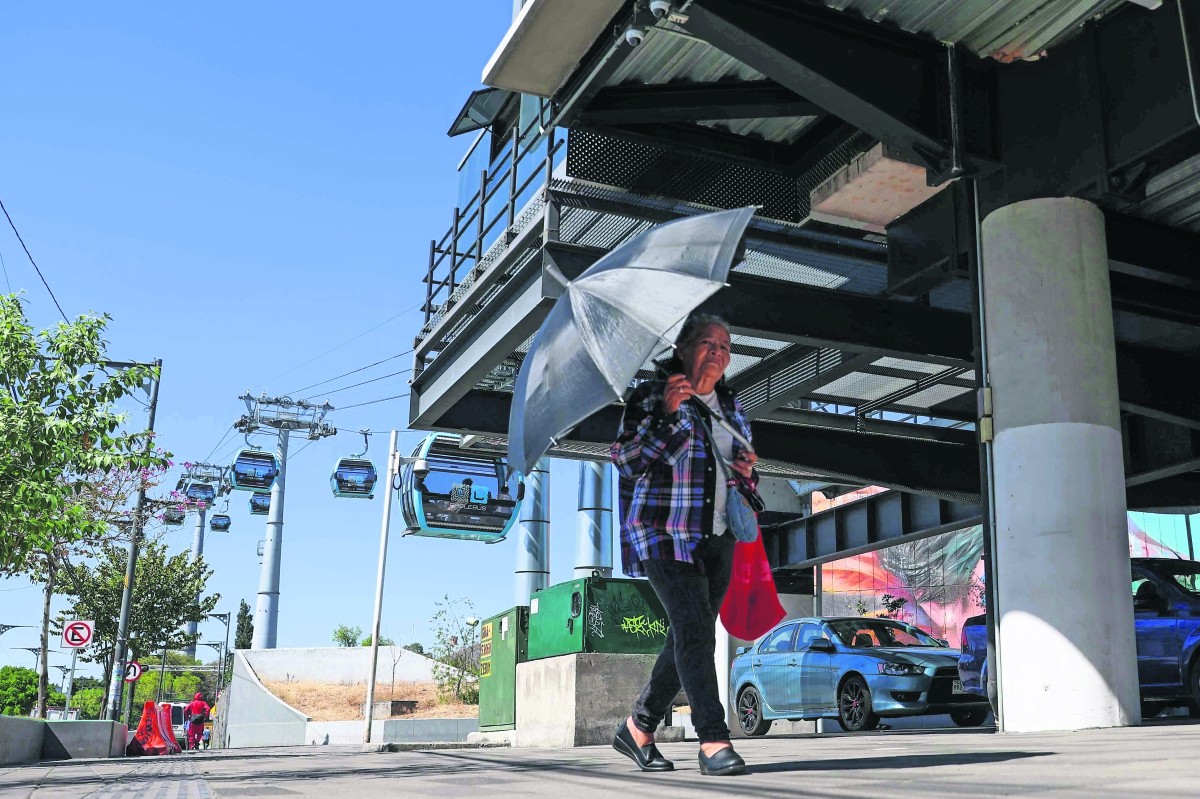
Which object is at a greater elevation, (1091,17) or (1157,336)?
(1091,17)

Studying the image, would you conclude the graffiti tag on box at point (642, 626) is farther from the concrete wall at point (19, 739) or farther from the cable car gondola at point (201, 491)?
the cable car gondola at point (201, 491)

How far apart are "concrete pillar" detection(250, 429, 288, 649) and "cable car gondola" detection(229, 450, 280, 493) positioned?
4.04ft

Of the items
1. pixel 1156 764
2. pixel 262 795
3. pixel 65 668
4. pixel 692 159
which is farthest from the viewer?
pixel 65 668

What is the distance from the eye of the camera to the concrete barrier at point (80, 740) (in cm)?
2094

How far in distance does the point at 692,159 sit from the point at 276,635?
7005cm

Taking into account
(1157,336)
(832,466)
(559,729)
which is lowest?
(559,729)

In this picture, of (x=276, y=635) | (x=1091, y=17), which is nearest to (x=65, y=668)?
(x=276, y=635)

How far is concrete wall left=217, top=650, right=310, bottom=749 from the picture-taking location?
5147cm

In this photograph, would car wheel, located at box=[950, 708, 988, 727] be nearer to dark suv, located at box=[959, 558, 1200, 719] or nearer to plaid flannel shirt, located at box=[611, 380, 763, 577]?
dark suv, located at box=[959, 558, 1200, 719]

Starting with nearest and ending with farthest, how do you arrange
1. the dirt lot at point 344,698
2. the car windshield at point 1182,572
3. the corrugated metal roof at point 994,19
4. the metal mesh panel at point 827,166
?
the corrugated metal roof at point 994,19 < the metal mesh panel at point 827,166 < the car windshield at point 1182,572 < the dirt lot at point 344,698

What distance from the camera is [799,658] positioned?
16938 mm

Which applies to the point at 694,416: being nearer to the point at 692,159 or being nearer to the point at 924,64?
the point at 924,64

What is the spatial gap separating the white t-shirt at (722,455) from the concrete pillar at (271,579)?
7414 cm

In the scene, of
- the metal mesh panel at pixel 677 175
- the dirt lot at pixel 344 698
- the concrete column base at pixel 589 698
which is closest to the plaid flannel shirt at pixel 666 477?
the metal mesh panel at pixel 677 175
